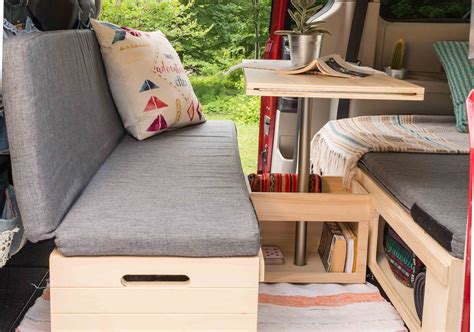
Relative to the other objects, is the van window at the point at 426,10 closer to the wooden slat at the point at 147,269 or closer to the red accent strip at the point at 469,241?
the wooden slat at the point at 147,269

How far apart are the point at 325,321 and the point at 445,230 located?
55 centimetres

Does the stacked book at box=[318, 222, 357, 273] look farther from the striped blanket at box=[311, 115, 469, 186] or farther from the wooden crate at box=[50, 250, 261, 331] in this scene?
the wooden crate at box=[50, 250, 261, 331]

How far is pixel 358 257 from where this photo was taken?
89.8 inches

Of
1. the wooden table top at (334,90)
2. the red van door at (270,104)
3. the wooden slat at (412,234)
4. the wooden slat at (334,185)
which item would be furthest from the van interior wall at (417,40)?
the wooden table top at (334,90)

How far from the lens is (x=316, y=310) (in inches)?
81.7

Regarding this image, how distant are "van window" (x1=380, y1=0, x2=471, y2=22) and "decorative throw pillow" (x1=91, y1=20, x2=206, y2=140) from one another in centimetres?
147

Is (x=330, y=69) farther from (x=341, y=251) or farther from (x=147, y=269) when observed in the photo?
(x=147, y=269)

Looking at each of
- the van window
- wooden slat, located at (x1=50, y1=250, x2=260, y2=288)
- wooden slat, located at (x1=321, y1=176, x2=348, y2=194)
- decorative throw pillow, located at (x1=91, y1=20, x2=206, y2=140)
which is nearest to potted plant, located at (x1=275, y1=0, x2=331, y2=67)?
wooden slat, located at (x1=321, y1=176, x2=348, y2=194)

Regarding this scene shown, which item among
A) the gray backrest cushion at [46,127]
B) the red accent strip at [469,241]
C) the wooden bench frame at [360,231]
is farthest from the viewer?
the wooden bench frame at [360,231]

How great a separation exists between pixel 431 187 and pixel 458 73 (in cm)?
122

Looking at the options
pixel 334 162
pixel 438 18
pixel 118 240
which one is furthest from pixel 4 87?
pixel 438 18

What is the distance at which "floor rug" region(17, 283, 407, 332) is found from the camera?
6.40 feet

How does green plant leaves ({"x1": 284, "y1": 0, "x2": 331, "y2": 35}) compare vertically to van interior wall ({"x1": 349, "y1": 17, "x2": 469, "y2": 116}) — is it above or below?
above

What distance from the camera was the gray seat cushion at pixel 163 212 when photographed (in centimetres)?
159
